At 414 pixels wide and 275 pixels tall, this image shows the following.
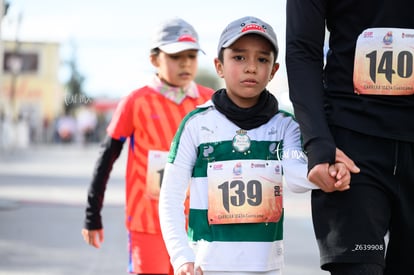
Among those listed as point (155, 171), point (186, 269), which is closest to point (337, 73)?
point (186, 269)

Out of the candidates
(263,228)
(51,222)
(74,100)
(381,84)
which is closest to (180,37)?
(74,100)

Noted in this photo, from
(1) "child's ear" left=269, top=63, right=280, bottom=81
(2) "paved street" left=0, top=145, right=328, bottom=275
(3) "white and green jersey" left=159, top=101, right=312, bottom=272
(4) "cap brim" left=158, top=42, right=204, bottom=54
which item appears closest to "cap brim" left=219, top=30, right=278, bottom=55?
(1) "child's ear" left=269, top=63, right=280, bottom=81

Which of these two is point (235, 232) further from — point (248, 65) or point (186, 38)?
point (186, 38)

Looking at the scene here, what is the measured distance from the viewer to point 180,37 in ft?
14.4

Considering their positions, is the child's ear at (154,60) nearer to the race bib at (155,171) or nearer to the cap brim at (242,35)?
the race bib at (155,171)

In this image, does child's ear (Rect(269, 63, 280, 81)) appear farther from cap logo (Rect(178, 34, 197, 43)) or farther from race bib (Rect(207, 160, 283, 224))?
cap logo (Rect(178, 34, 197, 43))

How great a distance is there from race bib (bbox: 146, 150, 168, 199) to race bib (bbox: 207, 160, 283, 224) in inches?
49.8

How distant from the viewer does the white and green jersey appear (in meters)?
2.94

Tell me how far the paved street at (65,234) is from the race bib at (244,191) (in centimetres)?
380

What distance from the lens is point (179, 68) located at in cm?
443

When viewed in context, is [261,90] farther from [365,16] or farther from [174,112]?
[174,112]

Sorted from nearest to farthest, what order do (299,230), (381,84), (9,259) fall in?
(381,84) < (9,259) < (299,230)

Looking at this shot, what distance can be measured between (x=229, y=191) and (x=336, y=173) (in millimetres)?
647

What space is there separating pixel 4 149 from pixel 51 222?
818 inches
